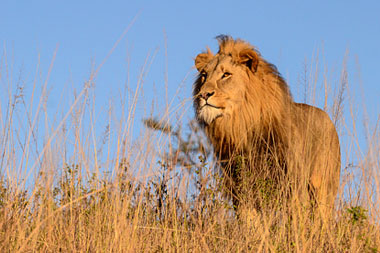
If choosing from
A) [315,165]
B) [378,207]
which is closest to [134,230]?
[378,207]

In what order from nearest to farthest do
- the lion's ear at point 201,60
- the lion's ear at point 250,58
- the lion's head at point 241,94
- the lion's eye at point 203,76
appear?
the lion's head at point 241,94 → the lion's ear at point 250,58 → the lion's eye at point 203,76 → the lion's ear at point 201,60

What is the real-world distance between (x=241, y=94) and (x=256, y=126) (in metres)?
0.34

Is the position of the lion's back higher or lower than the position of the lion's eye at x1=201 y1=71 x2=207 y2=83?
lower

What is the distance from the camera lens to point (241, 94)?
5.37m

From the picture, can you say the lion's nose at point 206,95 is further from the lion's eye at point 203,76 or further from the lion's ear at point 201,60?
the lion's ear at point 201,60

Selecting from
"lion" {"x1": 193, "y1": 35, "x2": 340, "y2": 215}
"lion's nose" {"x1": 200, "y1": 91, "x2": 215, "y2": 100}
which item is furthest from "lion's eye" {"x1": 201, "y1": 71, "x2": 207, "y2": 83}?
"lion's nose" {"x1": 200, "y1": 91, "x2": 215, "y2": 100}

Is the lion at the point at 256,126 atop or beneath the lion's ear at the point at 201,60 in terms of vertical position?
beneath

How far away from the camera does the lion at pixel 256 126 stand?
504cm

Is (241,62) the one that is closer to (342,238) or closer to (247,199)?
(247,199)

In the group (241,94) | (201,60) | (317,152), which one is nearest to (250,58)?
(241,94)

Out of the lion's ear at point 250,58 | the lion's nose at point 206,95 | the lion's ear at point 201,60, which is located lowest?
the lion's nose at point 206,95

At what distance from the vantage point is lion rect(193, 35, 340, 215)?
504 centimetres

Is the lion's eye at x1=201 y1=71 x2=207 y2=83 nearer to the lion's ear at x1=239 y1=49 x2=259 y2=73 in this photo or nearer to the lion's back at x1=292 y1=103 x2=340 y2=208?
the lion's ear at x1=239 y1=49 x2=259 y2=73

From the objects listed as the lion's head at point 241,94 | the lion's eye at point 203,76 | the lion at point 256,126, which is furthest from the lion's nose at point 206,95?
the lion's eye at point 203,76
